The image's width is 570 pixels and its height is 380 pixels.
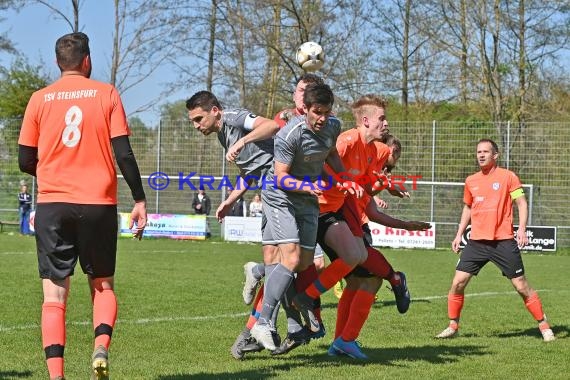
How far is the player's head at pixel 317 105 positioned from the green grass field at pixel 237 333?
5.72 ft

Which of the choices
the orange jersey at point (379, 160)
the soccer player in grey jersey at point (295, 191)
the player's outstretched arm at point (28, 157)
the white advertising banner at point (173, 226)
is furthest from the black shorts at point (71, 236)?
the white advertising banner at point (173, 226)

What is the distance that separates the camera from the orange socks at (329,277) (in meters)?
6.83

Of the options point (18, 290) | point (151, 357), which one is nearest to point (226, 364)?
point (151, 357)

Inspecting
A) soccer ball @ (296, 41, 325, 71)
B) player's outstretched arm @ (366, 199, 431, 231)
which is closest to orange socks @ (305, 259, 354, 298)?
player's outstretched arm @ (366, 199, 431, 231)

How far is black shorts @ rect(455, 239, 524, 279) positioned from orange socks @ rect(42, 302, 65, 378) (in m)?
4.72

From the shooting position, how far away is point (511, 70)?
95.5 feet

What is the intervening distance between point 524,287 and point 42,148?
203 inches

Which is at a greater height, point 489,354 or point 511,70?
point 511,70

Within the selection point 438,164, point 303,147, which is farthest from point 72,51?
point 438,164

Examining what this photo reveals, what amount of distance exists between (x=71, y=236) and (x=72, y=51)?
1.07 metres

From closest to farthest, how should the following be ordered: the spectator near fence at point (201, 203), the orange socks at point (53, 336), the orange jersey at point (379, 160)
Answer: the orange socks at point (53, 336)
the orange jersey at point (379, 160)
the spectator near fence at point (201, 203)

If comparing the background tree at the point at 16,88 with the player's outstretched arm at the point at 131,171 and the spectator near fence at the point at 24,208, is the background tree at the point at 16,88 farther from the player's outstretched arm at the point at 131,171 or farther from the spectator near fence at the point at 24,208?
the player's outstretched arm at the point at 131,171

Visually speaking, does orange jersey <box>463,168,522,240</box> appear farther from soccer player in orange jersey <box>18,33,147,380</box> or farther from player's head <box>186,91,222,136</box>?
soccer player in orange jersey <box>18,33,147,380</box>

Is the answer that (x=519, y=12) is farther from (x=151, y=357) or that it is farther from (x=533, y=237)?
(x=151, y=357)
